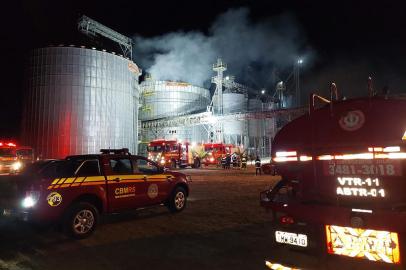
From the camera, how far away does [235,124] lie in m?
55.5

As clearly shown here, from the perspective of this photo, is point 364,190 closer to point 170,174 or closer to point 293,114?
point 170,174

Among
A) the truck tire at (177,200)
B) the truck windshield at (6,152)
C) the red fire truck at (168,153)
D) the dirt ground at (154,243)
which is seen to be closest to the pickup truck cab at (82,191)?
the dirt ground at (154,243)

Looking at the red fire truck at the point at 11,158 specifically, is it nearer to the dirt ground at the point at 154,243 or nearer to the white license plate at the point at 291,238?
the dirt ground at the point at 154,243

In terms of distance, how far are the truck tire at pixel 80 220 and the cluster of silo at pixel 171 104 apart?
4665cm

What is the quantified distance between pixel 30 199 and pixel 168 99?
50.5 m

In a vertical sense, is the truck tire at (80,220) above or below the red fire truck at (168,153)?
below

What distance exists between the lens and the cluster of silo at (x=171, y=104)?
182 ft

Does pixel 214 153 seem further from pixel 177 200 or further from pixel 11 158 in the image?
pixel 177 200

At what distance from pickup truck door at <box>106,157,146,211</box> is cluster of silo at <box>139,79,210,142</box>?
149ft

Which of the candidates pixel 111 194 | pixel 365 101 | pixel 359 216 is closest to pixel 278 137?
pixel 365 101

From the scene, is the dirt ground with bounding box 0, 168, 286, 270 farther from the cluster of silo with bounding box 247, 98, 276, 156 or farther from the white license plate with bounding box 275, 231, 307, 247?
the cluster of silo with bounding box 247, 98, 276, 156

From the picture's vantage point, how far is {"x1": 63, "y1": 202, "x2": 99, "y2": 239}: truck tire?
7.19m

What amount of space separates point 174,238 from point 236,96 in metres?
52.8

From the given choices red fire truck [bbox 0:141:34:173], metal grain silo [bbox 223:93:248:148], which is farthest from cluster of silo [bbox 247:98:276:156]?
red fire truck [bbox 0:141:34:173]
